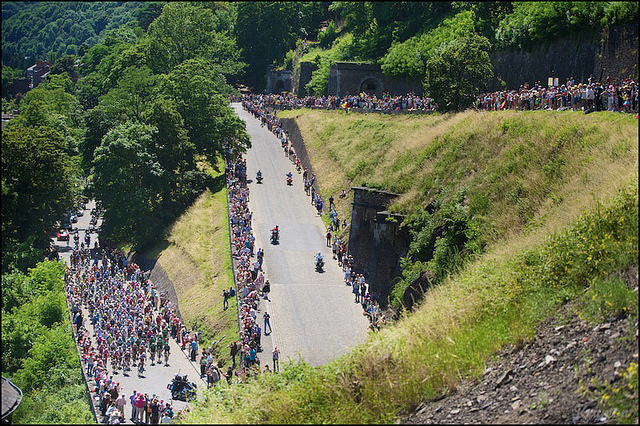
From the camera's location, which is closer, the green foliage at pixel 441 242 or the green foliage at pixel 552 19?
the green foliage at pixel 441 242

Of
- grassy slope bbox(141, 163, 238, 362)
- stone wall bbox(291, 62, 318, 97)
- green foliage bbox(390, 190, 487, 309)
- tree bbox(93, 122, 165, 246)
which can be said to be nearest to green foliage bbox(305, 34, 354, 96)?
stone wall bbox(291, 62, 318, 97)

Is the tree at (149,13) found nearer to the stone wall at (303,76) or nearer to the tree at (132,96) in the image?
the stone wall at (303,76)

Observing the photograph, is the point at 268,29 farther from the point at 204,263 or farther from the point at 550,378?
the point at 550,378

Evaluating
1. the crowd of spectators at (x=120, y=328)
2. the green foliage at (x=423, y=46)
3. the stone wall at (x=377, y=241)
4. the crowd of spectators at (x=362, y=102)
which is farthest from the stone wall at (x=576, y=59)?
the crowd of spectators at (x=120, y=328)

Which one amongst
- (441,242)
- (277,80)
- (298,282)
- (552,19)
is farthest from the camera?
(277,80)

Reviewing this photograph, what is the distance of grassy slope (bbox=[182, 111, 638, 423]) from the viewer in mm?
17656

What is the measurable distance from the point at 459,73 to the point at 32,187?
2577cm

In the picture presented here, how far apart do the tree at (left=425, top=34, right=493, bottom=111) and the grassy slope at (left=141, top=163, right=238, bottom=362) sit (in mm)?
13010

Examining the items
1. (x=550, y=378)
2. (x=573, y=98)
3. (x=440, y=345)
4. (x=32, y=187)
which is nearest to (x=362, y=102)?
(x=32, y=187)

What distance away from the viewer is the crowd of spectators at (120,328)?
29.8m

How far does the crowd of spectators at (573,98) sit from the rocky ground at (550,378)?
1699cm

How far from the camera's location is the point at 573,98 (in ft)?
119

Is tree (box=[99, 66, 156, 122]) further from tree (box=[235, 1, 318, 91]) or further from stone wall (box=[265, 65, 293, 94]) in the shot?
tree (box=[235, 1, 318, 91])

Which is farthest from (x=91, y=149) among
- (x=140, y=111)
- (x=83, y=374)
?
(x=83, y=374)
